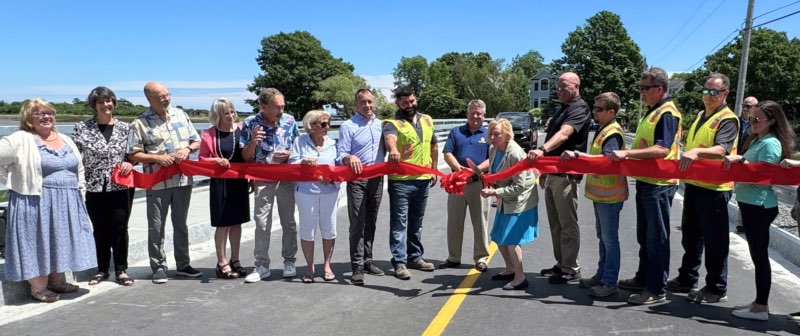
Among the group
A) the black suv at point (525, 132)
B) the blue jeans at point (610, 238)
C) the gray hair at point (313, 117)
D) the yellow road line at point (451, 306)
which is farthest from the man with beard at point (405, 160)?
the black suv at point (525, 132)

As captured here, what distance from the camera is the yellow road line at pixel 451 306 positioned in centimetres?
432

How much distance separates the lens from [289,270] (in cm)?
580

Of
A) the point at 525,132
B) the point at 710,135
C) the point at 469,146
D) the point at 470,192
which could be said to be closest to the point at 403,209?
the point at 470,192

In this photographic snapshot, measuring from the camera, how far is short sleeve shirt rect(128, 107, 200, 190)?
18.0 ft

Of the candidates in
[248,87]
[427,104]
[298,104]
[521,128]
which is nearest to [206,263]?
[521,128]

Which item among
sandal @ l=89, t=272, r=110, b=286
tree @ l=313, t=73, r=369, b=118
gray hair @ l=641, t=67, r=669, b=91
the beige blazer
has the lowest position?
sandal @ l=89, t=272, r=110, b=286

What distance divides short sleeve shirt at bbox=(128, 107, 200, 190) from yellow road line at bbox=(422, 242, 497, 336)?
2.95m

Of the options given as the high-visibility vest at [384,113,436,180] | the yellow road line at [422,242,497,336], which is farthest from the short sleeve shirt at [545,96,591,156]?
the yellow road line at [422,242,497,336]

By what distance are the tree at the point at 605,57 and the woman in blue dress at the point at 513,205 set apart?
7207 cm

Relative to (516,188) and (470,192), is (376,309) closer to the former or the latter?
(516,188)

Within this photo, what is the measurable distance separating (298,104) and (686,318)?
8749cm

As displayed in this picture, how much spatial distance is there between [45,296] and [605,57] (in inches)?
3090

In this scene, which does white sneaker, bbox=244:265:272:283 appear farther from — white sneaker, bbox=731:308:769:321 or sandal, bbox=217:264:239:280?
white sneaker, bbox=731:308:769:321

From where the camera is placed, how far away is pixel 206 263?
253 inches
